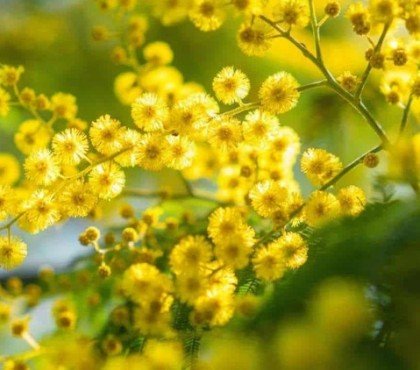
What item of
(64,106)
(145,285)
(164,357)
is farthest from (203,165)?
(164,357)

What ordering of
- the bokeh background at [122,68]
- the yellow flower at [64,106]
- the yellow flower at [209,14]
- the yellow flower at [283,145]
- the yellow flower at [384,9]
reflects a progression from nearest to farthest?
the yellow flower at [384,9] → the yellow flower at [209,14] → the yellow flower at [283,145] → the yellow flower at [64,106] → the bokeh background at [122,68]

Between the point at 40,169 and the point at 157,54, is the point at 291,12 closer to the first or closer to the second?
Answer: the point at 40,169

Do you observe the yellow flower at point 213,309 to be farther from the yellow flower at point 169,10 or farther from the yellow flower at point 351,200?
the yellow flower at point 169,10

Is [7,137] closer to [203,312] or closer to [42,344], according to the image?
[42,344]

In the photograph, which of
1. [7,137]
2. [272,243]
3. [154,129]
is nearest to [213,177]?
[154,129]

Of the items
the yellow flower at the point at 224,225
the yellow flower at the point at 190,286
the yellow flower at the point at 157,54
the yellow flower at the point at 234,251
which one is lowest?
the yellow flower at the point at 190,286

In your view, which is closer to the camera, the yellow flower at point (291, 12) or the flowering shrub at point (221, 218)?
the flowering shrub at point (221, 218)

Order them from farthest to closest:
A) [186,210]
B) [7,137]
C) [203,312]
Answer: [7,137] < [186,210] < [203,312]

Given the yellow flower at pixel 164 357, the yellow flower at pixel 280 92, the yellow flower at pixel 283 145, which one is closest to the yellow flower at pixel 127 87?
the yellow flower at pixel 283 145
